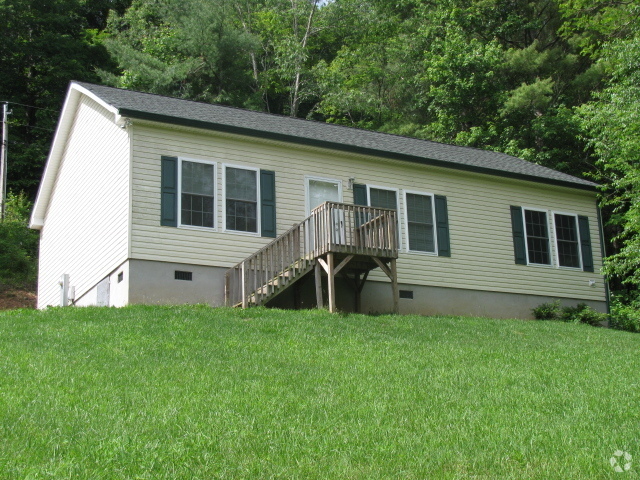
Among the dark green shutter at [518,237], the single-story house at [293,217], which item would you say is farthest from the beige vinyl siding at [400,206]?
the dark green shutter at [518,237]

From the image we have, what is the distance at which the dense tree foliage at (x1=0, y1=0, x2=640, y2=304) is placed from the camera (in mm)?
29500

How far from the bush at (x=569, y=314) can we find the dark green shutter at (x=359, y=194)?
4.98 m

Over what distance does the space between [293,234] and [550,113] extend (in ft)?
56.6

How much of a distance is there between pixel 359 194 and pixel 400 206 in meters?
1.07

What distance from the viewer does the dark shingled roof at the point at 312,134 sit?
54.7 feet

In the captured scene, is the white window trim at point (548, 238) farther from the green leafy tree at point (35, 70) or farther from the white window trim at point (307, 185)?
the green leafy tree at point (35, 70)

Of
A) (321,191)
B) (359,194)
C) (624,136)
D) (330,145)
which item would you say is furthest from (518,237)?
(330,145)

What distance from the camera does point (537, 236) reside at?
20.3 metres

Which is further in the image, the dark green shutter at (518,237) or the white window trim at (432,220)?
the dark green shutter at (518,237)

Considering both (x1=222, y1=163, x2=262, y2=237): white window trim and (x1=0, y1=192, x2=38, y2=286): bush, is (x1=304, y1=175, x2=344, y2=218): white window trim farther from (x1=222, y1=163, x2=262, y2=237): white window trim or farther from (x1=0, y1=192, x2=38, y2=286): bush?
(x1=0, y1=192, x2=38, y2=286): bush

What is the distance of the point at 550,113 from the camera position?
30047mm

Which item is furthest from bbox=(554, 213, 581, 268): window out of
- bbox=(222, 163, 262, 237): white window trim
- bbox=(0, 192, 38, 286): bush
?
bbox=(0, 192, 38, 286): bush

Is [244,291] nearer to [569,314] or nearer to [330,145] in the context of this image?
[330,145]

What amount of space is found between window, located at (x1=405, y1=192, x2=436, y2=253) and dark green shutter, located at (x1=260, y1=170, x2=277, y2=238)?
3.31m
